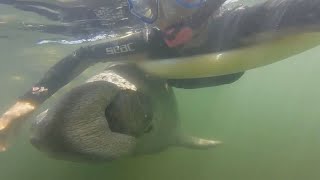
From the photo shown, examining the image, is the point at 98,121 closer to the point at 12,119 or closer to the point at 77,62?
the point at 12,119

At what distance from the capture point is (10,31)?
725 cm

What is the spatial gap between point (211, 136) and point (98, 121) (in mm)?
7951

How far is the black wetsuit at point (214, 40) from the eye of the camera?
3619 millimetres

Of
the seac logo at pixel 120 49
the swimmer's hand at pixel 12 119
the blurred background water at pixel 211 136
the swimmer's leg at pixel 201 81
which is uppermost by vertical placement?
the seac logo at pixel 120 49

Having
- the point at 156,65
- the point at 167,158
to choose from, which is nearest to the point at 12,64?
the point at 167,158

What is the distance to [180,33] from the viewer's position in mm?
3912

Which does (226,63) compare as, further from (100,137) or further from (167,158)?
(167,158)

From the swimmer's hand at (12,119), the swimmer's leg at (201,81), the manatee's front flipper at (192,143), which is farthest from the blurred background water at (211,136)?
the swimmer's leg at (201,81)

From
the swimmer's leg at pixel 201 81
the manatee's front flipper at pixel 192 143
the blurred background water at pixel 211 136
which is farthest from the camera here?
the manatee's front flipper at pixel 192 143

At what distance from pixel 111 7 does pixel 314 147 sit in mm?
8161

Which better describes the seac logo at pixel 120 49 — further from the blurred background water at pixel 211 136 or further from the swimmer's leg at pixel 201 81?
the swimmer's leg at pixel 201 81

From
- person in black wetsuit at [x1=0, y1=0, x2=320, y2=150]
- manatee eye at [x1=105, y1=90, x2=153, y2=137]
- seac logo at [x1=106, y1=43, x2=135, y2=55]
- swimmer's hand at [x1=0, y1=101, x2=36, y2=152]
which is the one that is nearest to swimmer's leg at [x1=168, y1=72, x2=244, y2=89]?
person in black wetsuit at [x1=0, y1=0, x2=320, y2=150]

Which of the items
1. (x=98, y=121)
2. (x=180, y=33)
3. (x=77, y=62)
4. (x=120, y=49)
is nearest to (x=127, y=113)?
(x=98, y=121)

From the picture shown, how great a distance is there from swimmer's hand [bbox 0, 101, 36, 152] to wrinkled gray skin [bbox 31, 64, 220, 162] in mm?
509
